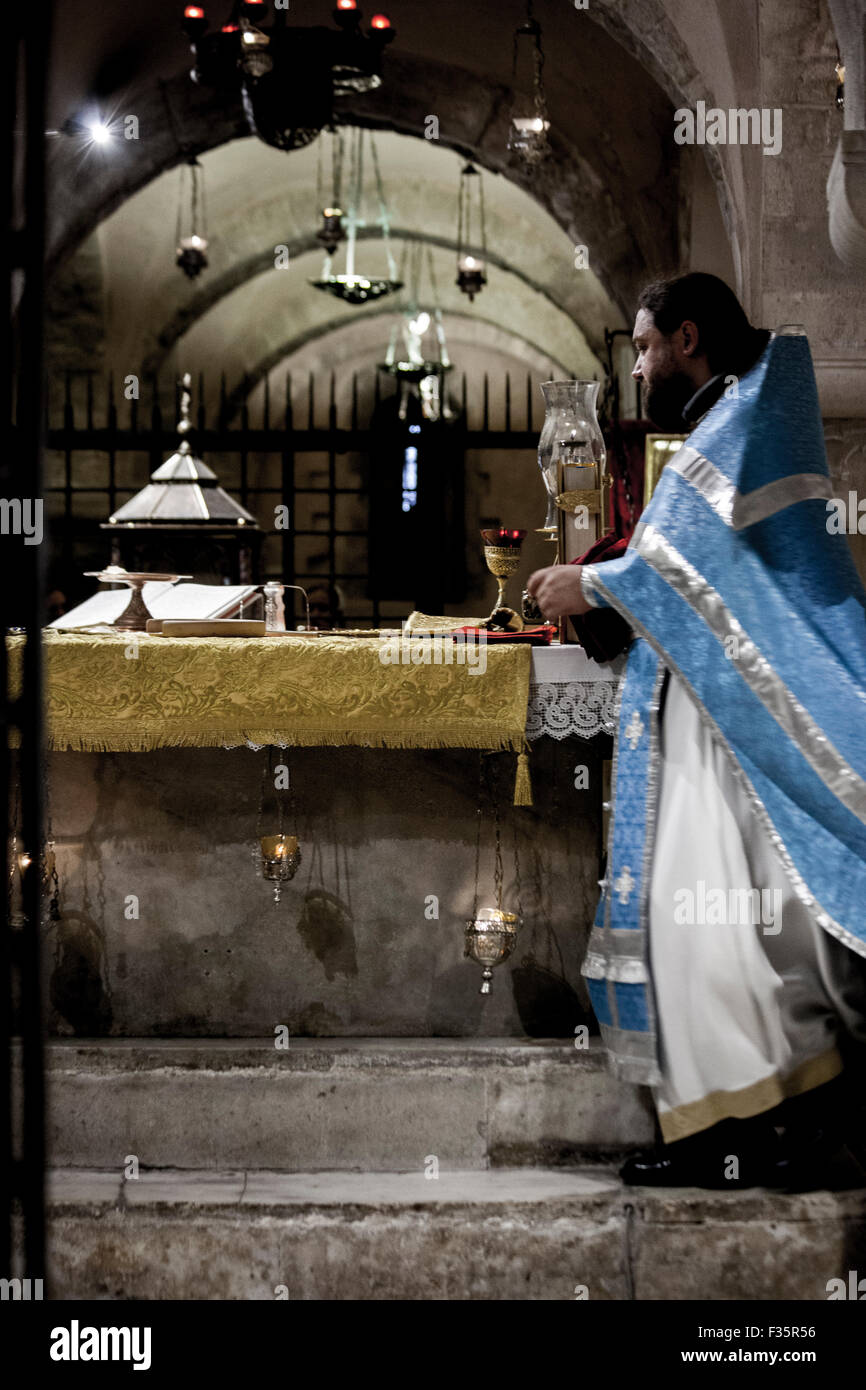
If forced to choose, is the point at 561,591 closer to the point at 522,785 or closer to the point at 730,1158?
the point at 522,785

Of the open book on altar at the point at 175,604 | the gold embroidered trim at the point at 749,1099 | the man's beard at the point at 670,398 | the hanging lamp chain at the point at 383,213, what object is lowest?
the gold embroidered trim at the point at 749,1099

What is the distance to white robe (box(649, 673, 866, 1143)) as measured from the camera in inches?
112

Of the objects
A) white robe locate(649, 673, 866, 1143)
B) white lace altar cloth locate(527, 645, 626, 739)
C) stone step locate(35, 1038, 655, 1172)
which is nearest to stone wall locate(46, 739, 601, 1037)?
stone step locate(35, 1038, 655, 1172)

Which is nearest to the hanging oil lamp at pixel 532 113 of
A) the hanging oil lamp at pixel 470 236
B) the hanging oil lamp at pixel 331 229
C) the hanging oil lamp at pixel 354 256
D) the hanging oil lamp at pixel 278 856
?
the hanging oil lamp at pixel 354 256

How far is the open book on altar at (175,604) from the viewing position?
3.64 m

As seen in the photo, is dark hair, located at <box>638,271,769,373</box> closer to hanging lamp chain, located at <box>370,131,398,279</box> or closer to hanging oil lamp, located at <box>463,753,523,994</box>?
hanging oil lamp, located at <box>463,753,523,994</box>

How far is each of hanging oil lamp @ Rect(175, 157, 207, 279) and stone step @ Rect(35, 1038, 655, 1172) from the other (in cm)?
926

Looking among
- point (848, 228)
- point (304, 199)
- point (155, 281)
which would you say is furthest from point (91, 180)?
point (848, 228)

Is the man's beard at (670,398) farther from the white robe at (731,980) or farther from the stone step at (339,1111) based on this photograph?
the stone step at (339,1111)

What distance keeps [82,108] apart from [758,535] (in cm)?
753

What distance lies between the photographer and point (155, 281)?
14.0 metres

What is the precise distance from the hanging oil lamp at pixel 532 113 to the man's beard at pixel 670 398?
6142 mm

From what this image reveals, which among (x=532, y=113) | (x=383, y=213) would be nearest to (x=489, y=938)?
(x=532, y=113)

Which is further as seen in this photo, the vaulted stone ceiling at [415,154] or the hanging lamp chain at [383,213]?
the hanging lamp chain at [383,213]
